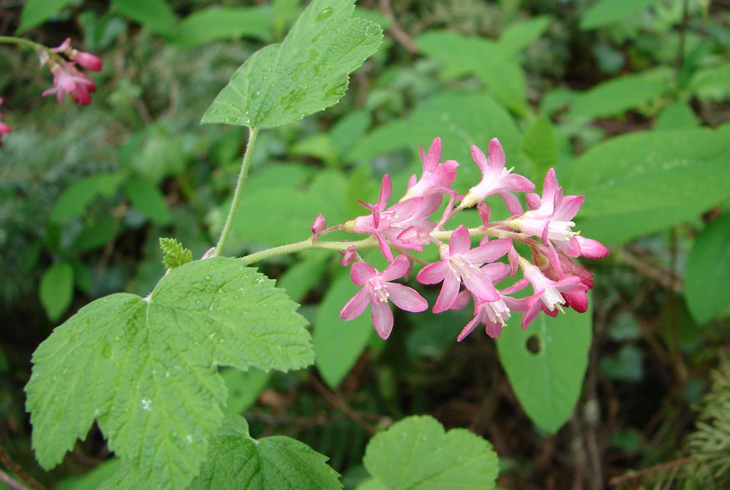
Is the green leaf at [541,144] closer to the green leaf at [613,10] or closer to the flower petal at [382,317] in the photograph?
the flower petal at [382,317]

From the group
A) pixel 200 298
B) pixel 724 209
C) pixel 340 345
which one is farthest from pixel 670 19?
pixel 200 298

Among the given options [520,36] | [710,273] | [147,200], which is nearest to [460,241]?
[710,273]

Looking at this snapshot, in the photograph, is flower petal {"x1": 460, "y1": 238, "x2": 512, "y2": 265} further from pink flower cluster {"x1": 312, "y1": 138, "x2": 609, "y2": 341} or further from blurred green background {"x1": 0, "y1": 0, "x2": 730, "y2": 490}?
blurred green background {"x1": 0, "y1": 0, "x2": 730, "y2": 490}

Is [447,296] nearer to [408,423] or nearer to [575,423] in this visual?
[408,423]

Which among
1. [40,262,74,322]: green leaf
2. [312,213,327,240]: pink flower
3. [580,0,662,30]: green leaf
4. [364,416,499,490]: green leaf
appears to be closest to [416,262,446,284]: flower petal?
[312,213,327,240]: pink flower

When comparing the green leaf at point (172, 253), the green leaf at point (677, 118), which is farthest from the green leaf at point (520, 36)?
the green leaf at point (172, 253)

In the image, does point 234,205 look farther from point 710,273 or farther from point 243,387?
point 710,273
